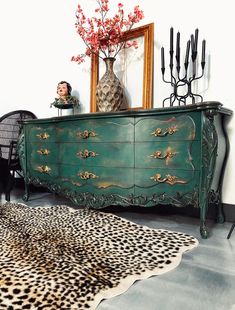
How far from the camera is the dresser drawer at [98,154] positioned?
6.58ft

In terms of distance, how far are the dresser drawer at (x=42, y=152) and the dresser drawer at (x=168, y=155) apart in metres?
0.91

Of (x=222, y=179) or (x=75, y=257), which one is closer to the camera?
(x=75, y=257)

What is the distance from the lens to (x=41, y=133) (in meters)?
2.59

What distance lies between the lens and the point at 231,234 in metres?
1.85

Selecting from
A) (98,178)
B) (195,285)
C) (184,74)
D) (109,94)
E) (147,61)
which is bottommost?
(195,285)

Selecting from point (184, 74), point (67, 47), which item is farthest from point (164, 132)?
point (67, 47)

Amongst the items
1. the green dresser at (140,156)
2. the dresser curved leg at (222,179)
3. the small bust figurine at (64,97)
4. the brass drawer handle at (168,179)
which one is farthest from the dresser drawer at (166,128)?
the small bust figurine at (64,97)

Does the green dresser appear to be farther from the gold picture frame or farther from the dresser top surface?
the gold picture frame

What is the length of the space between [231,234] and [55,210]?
58.1 inches

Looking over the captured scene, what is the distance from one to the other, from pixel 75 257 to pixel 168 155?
92cm

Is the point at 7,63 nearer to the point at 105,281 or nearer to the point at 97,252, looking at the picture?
the point at 97,252

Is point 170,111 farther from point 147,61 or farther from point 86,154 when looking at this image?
point 147,61

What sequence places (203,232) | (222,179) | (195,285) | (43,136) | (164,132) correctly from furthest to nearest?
(43,136), (222,179), (164,132), (203,232), (195,285)

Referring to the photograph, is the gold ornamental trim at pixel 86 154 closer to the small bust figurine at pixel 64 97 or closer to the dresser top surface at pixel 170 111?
the dresser top surface at pixel 170 111
